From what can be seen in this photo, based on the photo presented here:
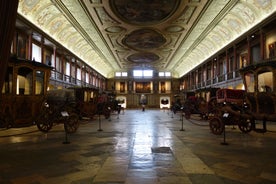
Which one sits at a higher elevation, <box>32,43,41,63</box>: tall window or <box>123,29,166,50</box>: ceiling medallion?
<box>123,29,166,50</box>: ceiling medallion

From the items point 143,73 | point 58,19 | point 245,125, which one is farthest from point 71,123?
point 143,73

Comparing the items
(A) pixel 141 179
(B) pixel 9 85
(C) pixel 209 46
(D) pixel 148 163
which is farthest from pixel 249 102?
(C) pixel 209 46

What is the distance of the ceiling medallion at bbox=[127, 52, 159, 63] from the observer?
3441 centimetres

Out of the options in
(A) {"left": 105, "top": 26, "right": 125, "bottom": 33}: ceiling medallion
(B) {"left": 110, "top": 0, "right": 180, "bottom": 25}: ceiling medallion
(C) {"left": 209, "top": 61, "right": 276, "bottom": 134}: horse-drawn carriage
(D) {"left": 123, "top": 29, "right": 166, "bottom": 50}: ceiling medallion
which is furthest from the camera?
(D) {"left": 123, "top": 29, "right": 166, "bottom": 50}: ceiling medallion

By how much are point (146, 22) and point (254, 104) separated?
1261 centimetres

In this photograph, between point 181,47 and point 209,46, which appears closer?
point 209,46

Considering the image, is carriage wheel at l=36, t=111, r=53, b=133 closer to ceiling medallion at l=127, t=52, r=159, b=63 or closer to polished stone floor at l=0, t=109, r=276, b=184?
polished stone floor at l=0, t=109, r=276, b=184

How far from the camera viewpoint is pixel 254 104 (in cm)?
1072

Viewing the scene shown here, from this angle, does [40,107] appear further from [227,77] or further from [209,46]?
[209,46]

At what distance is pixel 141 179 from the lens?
377 cm

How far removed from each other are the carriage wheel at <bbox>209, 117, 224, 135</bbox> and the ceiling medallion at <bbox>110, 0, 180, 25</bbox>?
32.6 feet

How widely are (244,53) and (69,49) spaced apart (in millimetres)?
17990

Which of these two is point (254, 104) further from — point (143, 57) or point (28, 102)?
point (143, 57)

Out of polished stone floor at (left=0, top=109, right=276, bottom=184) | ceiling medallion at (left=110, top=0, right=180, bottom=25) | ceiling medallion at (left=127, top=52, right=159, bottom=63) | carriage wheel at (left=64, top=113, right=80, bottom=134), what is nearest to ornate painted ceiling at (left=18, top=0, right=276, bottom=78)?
ceiling medallion at (left=110, top=0, right=180, bottom=25)
